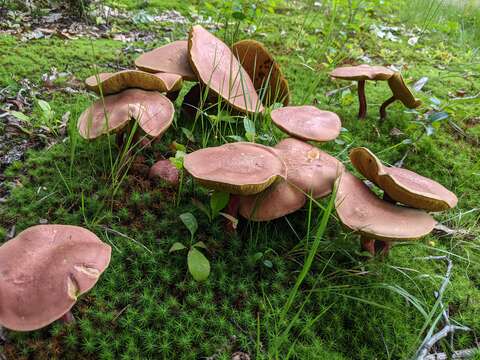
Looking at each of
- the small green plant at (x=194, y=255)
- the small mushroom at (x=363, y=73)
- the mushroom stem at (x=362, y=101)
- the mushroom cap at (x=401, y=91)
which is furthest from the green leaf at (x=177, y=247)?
the mushroom stem at (x=362, y=101)

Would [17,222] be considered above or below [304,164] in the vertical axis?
below

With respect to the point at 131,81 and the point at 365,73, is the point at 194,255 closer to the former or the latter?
the point at 131,81

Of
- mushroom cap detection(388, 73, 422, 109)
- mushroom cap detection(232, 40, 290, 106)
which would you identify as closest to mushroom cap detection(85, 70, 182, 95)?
mushroom cap detection(232, 40, 290, 106)

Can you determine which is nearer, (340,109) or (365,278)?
(365,278)

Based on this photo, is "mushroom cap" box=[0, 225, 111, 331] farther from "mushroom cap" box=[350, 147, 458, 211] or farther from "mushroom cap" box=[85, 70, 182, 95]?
"mushroom cap" box=[350, 147, 458, 211]

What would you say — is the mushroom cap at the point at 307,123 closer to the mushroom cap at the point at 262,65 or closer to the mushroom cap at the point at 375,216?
the mushroom cap at the point at 375,216

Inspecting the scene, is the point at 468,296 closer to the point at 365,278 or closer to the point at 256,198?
the point at 365,278

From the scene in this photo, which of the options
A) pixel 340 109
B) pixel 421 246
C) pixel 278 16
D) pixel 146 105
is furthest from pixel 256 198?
pixel 278 16

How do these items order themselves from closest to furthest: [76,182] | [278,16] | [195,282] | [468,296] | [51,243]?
[51,243], [195,282], [468,296], [76,182], [278,16]
